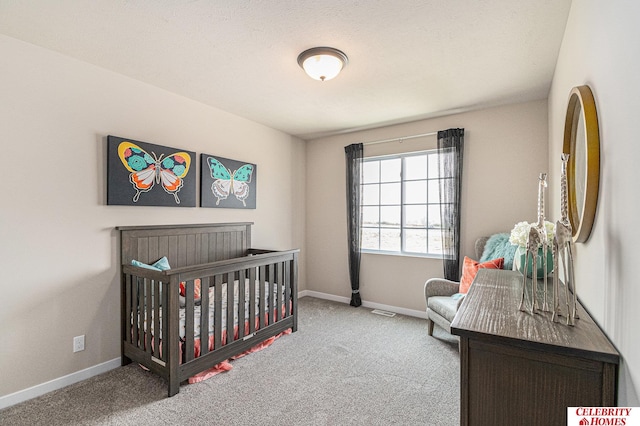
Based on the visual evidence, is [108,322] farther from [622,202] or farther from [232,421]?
[622,202]

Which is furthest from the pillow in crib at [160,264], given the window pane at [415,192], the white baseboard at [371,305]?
the window pane at [415,192]

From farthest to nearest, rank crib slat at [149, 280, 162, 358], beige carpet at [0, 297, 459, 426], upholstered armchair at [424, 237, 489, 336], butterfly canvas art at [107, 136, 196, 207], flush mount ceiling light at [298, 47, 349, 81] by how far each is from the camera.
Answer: upholstered armchair at [424, 237, 489, 336]
butterfly canvas art at [107, 136, 196, 207]
crib slat at [149, 280, 162, 358]
flush mount ceiling light at [298, 47, 349, 81]
beige carpet at [0, 297, 459, 426]

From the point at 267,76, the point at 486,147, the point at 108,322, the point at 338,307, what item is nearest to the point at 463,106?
the point at 486,147

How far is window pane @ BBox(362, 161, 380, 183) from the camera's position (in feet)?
13.8

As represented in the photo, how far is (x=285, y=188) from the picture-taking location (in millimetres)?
4422

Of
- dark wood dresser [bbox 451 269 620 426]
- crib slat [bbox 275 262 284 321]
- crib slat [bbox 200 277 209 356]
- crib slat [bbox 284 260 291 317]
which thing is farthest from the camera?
crib slat [bbox 284 260 291 317]

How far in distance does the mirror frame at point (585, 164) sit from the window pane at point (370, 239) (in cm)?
269

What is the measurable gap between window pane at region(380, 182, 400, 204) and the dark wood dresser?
2.94m

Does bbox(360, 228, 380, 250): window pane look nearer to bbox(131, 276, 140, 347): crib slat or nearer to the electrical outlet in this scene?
bbox(131, 276, 140, 347): crib slat

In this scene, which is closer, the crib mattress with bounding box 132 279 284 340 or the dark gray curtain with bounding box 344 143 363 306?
the crib mattress with bounding box 132 279 284 340

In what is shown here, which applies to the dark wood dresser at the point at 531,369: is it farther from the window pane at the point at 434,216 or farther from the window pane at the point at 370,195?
the window pane at the point at 370,195

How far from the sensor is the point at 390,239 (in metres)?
4.08

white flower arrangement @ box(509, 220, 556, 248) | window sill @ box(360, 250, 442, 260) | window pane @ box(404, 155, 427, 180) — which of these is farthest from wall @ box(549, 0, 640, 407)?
window pane @ box(404, 155, 427, 180)

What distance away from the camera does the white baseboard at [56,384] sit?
6.69 feet
